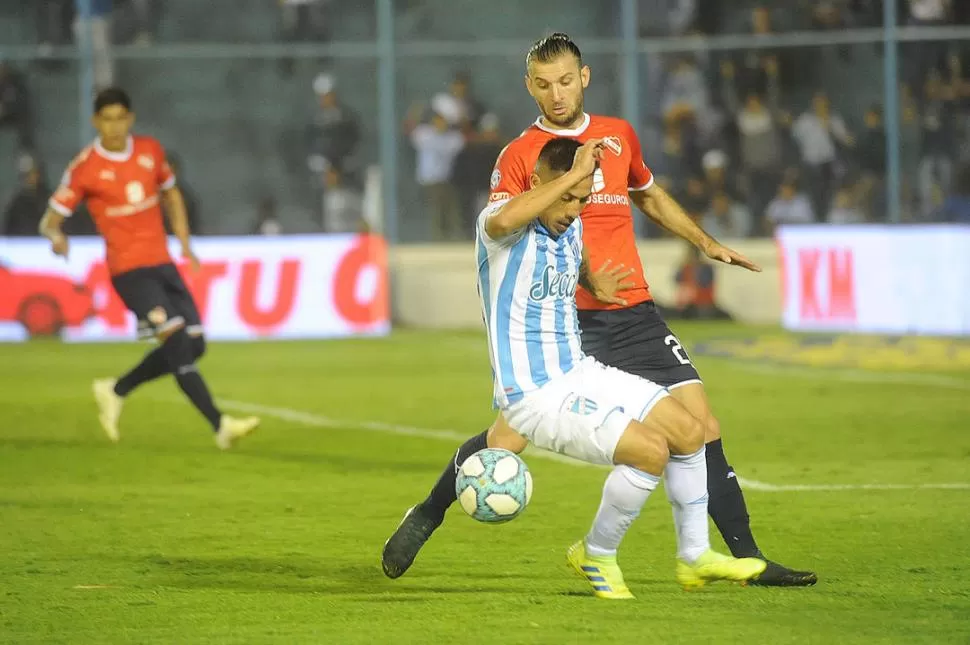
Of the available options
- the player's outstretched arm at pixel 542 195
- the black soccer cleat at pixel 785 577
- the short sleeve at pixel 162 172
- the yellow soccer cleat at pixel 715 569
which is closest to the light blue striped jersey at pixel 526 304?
the player's outstretched arm at pixel 542 195

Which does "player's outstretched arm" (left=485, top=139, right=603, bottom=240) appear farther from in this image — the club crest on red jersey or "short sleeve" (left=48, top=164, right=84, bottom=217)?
"short sleeve" (left=48, top=164, right=84, bottom=217)

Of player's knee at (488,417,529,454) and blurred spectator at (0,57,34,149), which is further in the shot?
blurred spectator at (0,57,34,149)

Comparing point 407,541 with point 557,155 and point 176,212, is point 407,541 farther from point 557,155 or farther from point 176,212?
point 176,212

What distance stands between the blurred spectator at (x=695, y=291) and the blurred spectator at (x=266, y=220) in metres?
5.02

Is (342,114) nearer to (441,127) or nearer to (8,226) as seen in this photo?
(441,127)

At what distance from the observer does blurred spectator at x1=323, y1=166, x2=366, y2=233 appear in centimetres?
2228

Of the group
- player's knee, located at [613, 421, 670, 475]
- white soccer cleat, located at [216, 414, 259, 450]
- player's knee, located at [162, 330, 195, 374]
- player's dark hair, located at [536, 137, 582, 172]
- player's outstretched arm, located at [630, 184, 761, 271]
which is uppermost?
player's dark hair, located at [536, 137, 582, 172]

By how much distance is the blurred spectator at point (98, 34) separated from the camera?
21781 mm

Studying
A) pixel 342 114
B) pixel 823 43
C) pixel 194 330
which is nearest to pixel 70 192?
pixel 194 330

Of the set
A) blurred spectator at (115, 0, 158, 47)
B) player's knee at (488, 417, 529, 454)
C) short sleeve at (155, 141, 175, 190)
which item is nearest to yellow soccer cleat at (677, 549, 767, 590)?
player's knee at (488, 417, 529, 454)

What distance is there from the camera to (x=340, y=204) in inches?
880

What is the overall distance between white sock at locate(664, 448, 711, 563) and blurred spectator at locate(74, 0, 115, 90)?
16671mm

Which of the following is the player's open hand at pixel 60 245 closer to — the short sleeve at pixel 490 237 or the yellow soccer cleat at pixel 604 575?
the short sleeve at pixel 490 237

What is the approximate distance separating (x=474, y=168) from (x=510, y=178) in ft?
52.3
